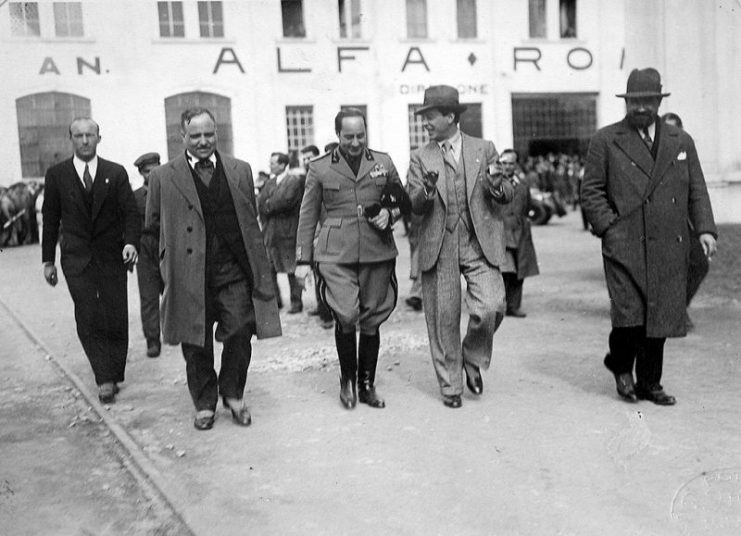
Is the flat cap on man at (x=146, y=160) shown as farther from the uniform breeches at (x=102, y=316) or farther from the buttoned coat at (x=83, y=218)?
the uniform breeches at (x=102, y=316)

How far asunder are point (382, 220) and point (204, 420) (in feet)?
5.54

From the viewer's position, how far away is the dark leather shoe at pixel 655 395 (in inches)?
238

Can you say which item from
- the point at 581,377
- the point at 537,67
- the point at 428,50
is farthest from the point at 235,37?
the point at 581,377

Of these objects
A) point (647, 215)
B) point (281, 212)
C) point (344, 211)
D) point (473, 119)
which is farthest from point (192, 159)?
point (473, 119)

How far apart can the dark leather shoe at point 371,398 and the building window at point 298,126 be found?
74.0ft

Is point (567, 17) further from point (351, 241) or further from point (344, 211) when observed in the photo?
point (351, 241)

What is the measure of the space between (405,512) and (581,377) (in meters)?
3.04

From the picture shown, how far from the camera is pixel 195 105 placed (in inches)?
1090

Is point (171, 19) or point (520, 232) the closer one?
point (520, 232)

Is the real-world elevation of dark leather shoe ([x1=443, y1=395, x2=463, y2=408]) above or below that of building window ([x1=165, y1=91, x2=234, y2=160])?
below

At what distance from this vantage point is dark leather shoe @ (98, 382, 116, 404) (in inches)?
273

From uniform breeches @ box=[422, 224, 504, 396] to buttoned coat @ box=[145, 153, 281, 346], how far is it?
1122mm

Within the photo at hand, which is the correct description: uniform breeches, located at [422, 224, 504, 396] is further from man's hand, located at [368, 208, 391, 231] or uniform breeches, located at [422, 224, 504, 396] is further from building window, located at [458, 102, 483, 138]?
building window, located at [458, 102, 483, 138]

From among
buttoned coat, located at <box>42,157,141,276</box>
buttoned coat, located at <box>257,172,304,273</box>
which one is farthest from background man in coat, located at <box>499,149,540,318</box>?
buttoned coat, located at <box>42,157,141,276</box>
